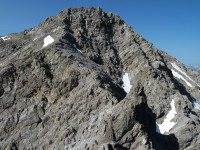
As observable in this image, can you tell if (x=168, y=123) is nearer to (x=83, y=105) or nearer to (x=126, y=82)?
(x=126, y=82)

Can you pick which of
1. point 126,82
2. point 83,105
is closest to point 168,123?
point 126,82

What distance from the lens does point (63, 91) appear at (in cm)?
2964

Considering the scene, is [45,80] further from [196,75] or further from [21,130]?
[196,75]

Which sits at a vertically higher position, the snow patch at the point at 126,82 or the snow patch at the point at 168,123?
the snow patch at the point at 126,82

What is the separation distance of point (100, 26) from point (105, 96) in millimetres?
39724

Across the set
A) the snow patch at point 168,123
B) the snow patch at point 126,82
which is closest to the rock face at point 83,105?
the snow patch at point 168,123

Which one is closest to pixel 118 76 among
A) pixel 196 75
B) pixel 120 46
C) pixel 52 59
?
pixel 120 46

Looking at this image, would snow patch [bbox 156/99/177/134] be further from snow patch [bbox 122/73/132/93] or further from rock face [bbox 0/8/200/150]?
snow patch [bbox 122/73/132/93]

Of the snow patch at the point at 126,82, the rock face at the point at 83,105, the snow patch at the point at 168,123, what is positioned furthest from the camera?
the snow patch at the point at 126,82

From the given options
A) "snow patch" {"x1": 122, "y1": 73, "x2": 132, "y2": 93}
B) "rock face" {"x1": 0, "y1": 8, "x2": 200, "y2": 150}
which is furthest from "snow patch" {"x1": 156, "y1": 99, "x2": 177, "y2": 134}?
"snow patch" {"x1": 122, "y1": 73, "x2": 132, "y2": 93}

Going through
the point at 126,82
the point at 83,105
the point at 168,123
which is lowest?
the point at 168,123

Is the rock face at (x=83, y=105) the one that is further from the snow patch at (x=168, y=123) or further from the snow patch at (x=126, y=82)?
the snow patch at (x=126, y=82)

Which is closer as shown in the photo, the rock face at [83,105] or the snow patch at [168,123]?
the rock face at [83,105]

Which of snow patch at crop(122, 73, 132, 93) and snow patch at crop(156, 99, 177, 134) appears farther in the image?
snow patch at crop(122, 73, 132, 93)
